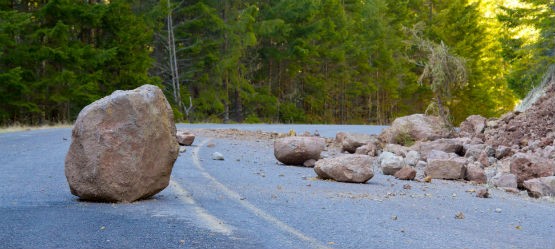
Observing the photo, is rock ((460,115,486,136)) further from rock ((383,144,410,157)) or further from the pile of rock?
rock ((383,144,410,157))

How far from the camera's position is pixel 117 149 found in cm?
696

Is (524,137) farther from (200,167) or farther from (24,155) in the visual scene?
(24,155)

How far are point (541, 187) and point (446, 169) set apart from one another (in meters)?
2.01

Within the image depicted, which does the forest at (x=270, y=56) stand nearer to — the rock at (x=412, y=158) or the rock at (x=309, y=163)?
the rock at (x=412, y=158)

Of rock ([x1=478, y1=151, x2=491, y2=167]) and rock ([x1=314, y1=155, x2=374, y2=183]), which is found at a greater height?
rock ([x1=314, y1=155, x2=374, y2=183])

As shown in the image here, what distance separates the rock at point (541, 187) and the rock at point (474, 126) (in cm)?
1009

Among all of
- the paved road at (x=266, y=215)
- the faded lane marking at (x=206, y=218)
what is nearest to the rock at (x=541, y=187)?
the paved road at (x=266, y=215)

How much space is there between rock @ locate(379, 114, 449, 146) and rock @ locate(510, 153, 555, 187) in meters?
8.28

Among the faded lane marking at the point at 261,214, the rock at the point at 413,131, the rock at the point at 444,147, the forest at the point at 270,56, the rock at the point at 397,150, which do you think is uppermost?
the forest at the point at 270,56

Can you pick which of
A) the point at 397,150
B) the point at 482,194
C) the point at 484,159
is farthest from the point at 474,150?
the point at 482,194

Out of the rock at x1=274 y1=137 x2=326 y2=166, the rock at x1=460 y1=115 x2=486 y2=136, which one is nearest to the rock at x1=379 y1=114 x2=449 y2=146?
the rock at x1=460 y1=115 x2=486 y2=136

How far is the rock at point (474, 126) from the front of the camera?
65.2ft

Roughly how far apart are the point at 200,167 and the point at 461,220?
18.2ft

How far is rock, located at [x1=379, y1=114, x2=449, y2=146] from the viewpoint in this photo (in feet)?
64.4
